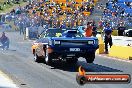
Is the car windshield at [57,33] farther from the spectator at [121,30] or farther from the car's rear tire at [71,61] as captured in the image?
the spectator at [121,30]

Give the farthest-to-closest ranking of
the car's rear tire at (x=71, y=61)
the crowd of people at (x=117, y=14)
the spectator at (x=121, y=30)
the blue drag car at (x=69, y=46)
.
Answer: the crowd of people at (x=117, y=14), the spectator at (x=121, y=30), the car's rear tire at (x=71, y=61), the blue drag car at (x=69, y=46)

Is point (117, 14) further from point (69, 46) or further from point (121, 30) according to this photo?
point (69, 46)

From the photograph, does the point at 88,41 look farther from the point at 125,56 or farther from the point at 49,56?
the point at 125,56

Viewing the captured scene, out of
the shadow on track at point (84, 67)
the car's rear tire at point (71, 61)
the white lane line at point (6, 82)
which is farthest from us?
the car's rear tire at point (71, 61)

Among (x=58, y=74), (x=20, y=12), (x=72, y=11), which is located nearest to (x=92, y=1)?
(x=72, y=11)

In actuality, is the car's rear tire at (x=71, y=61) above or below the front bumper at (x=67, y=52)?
below

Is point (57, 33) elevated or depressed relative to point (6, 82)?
elevated

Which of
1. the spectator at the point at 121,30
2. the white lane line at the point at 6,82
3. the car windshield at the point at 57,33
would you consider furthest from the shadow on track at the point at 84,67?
the spectator at the point at 121,30

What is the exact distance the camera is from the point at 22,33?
183 ft

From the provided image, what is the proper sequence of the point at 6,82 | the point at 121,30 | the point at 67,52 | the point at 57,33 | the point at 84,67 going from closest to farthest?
the point at 6,82, the point at 67,52, the point at 84,67, the point at 57,33, the point at 121,30

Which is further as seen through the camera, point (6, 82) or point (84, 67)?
point (84, 67)

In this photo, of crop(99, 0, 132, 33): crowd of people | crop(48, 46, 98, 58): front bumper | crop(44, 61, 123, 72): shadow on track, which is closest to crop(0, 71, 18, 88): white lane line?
crop(48, 46, 98, 58): front bumper

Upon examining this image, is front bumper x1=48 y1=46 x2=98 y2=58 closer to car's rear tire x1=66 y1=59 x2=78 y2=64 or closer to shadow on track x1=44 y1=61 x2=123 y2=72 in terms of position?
shadow on track x1=44 y1=61 x2=123 y2=72

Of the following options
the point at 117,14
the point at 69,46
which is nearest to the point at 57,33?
the point at 69,46
